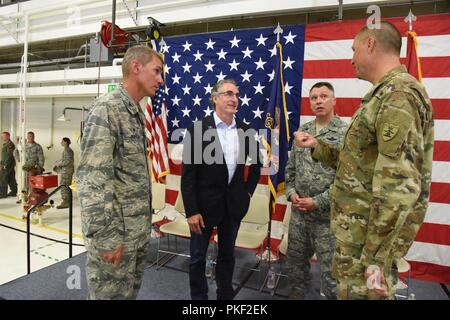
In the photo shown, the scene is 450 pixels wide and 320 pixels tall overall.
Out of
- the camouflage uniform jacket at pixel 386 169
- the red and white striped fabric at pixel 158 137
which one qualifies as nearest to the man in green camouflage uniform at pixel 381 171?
the camouflage uniform jacket at pixel 386 169


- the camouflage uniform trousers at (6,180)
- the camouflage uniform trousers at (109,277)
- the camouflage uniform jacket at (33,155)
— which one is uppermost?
the camouflage uniform jacket at (33,155)

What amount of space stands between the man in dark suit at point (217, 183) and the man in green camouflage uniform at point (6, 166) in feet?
21.3

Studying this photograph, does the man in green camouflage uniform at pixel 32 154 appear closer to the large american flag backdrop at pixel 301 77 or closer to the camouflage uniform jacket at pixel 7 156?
the camouflage uniform jacket at pixel 7 156

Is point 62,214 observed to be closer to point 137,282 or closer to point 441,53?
point 137,282

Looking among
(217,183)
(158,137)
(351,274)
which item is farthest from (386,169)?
(158,137)

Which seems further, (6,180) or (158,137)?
(6,180)

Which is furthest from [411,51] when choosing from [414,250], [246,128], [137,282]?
[137,282]

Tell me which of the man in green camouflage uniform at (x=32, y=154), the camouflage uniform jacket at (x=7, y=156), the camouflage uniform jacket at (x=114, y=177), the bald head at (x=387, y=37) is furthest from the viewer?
the camouflage uniform jacket at (x=7, y=156)

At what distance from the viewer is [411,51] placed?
2.61 meters

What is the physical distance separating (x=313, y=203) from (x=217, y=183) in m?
0.71

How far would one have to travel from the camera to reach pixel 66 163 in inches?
238

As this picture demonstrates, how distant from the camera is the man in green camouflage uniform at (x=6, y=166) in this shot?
6.73 metres

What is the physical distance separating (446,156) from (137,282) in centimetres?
290

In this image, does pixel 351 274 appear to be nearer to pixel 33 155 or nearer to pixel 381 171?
pixel 381 171
